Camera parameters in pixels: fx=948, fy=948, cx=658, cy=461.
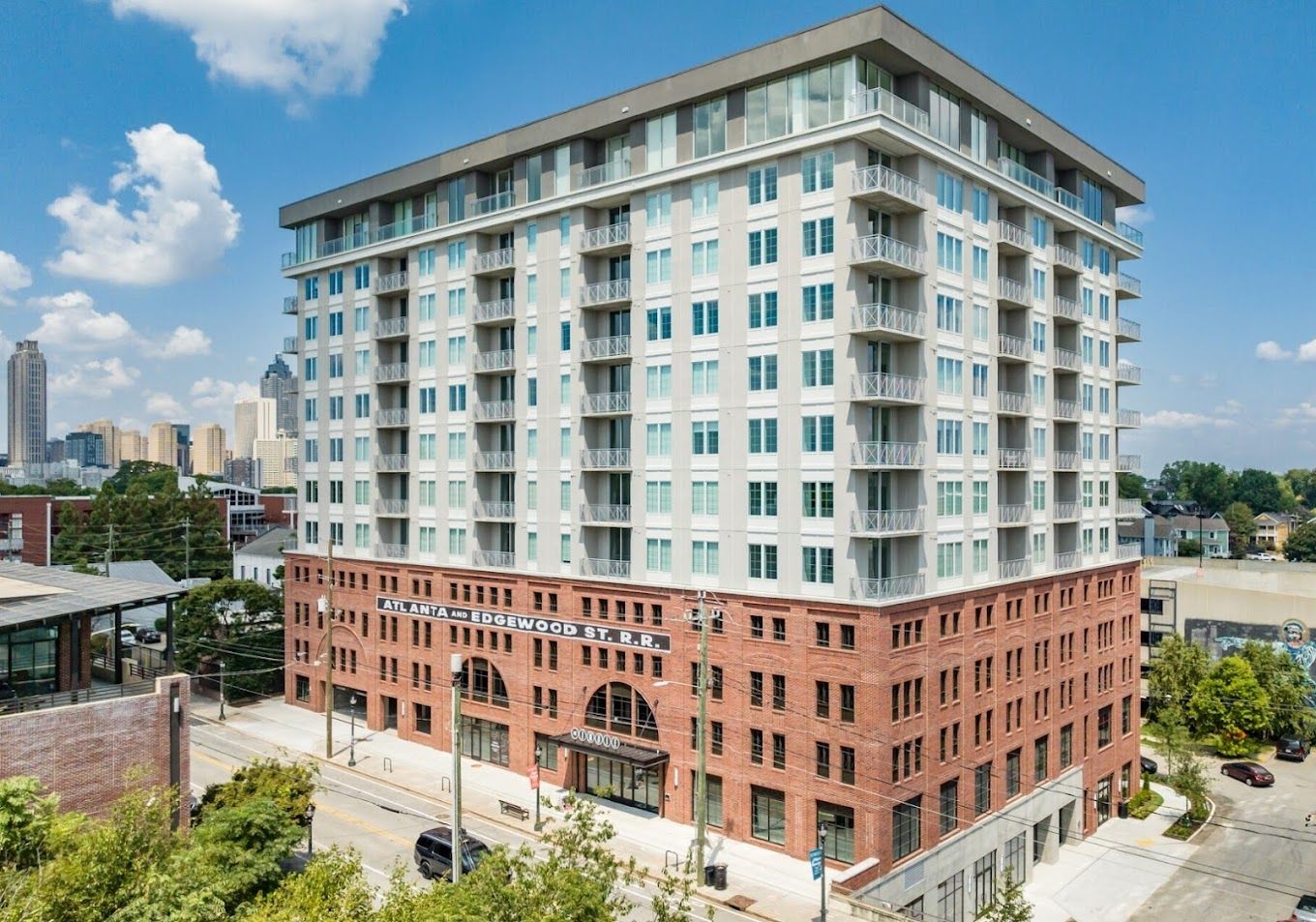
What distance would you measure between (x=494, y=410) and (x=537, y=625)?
12353mm

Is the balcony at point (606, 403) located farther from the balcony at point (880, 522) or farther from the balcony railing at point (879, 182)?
the balcony railing at point (879, 182)

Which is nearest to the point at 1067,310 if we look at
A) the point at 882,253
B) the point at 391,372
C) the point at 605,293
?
the point at 882,253

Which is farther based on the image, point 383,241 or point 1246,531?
point 1246,531

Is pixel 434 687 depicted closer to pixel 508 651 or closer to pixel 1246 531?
pixel 508 651

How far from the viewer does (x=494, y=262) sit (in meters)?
53.1

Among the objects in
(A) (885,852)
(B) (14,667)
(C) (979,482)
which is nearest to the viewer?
(B) (14,667)

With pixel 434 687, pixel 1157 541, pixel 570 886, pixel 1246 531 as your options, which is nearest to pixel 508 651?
pixel 434 687

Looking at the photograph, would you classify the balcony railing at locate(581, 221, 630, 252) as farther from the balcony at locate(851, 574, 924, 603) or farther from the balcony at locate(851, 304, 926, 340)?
the balcony at locate(851, 574, 924, 603)

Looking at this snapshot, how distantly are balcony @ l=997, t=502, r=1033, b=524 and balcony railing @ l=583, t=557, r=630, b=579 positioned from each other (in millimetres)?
18777

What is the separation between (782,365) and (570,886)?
26292 millimetres

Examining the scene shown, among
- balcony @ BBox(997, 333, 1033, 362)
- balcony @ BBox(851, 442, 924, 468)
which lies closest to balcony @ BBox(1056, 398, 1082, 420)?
balcony @ BBox(997, 333, 1033, 362)

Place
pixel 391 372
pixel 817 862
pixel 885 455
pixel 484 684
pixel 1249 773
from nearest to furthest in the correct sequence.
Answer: pixel 817 862
pixel 885 455
pixel 484 684
pixel 391 372
pixel 1249 773

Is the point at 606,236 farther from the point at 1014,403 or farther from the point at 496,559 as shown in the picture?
the point at 1014,403

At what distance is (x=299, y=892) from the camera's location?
59.1 ft
